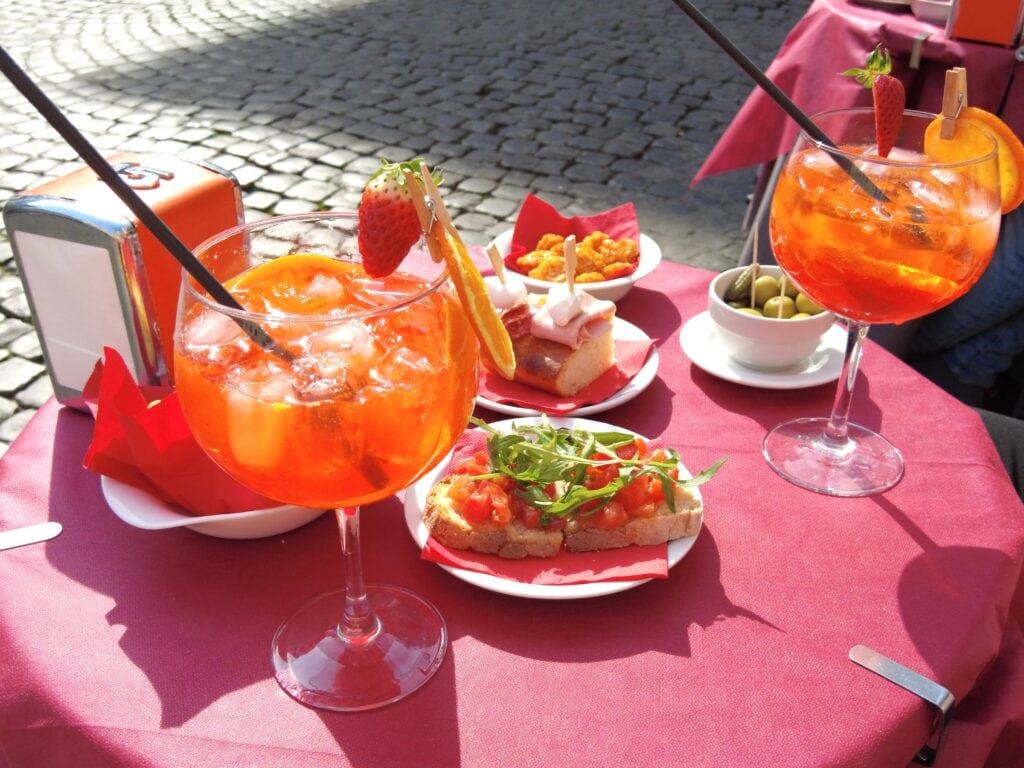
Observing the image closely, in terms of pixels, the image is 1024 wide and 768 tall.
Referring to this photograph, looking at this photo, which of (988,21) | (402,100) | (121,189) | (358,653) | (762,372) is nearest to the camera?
(121,189)

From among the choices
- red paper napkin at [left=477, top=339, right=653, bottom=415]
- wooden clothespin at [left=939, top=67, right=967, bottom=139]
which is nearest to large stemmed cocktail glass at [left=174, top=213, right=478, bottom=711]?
red paper napkin at [left=477, top=339, right=653, bottom=415]

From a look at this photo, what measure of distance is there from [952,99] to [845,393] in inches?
19.4

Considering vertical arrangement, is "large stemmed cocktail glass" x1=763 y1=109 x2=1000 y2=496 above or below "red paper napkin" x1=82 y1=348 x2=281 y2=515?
above

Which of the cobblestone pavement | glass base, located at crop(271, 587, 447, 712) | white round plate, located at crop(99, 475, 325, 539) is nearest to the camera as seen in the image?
glass base, located at crop(271, 587, 447, 712)

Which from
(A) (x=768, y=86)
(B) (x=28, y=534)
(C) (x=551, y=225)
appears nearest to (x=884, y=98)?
A: (A) (x=768, y=86)

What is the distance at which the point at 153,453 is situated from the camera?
4.34 ft

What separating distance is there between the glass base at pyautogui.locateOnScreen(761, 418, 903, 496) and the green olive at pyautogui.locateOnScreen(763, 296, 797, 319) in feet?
0.96

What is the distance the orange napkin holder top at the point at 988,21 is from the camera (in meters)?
3.14

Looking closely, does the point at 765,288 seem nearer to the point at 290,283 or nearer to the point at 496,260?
the point at 496,260

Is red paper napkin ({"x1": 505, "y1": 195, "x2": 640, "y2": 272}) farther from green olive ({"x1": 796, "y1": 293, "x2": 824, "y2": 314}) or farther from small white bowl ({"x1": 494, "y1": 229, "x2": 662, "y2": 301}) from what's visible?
green olive ({"x1": 796, "y1": 293, "x2": 824, "y2": 314})

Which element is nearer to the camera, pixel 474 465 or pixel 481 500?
pixel 481 500

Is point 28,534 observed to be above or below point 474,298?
below

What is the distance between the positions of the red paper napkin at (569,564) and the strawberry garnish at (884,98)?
0.78 metres

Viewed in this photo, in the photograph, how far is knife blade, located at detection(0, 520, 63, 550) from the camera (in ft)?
4.41
